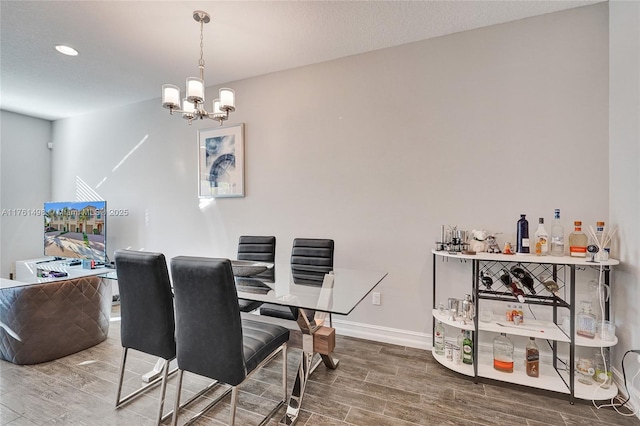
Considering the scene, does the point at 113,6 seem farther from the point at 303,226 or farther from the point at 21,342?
the point at 21,342

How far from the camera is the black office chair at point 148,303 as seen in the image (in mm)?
1608

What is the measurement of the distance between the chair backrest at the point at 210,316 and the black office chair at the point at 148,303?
0.71ft

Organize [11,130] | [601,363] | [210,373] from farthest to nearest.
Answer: [11,130]
[601,363]
[210,373]

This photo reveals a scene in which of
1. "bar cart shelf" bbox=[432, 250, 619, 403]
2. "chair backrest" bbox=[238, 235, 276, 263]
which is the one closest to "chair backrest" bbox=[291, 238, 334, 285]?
"chair backrest" bbox=[238, 235, 276, 263]

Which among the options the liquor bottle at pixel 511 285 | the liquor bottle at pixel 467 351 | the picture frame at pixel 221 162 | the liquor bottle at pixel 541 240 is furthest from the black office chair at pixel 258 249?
the liquor bottle at pixel 541 240

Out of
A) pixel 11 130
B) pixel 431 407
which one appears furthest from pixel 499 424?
pixel 11 130

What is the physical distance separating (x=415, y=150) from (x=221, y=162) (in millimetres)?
2297

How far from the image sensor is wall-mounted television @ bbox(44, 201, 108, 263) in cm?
411

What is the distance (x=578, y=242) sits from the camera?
2.09m

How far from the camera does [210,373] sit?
1.46 m

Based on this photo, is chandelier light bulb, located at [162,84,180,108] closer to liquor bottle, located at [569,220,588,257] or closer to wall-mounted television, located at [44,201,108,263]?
wall-mounted television, located at [44,201,108,263]

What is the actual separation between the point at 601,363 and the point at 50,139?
771 centimetres

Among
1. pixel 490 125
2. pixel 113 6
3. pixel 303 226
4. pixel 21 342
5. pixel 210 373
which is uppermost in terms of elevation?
pixel 113 6

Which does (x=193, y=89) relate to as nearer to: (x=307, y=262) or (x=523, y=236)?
(x=307, y=262)
